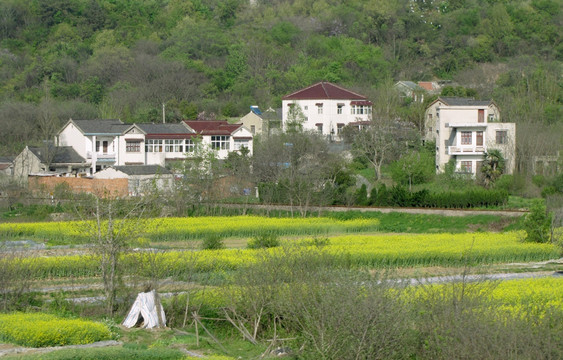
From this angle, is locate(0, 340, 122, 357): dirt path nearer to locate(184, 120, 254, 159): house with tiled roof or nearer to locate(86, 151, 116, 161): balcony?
locate(86, 151, 116, 161): balcony

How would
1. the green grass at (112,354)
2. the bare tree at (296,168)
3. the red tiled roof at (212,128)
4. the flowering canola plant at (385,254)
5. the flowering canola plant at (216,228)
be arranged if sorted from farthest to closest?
1. the red tiled roof at (212,128)
2. the bare tree at (296,168)
3. the flowering canola plant at (216,228)
4. the flowering canola plant at (385,254)
5. the green grass at (112,354)

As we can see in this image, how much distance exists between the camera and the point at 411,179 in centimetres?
4697

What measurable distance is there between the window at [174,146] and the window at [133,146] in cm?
166

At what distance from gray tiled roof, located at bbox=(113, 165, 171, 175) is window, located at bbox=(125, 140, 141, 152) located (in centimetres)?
421

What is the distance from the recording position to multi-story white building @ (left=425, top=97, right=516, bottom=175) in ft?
162

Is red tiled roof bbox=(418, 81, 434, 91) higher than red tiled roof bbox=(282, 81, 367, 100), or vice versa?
red tiled roof bbox=(418, 81, 434, 91)

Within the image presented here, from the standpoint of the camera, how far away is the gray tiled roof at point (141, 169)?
154 ft

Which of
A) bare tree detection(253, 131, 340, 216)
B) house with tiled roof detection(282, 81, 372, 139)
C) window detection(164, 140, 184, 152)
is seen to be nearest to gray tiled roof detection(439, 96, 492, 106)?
bare tree detection(253, 131, 340, 216)

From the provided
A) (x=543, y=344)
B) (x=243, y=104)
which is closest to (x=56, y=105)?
(x=243, y=104)

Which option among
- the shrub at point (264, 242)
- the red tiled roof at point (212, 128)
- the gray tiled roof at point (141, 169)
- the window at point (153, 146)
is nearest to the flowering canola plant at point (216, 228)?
the shrub at point (264, 242)

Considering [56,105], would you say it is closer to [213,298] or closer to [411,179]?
[411,179]

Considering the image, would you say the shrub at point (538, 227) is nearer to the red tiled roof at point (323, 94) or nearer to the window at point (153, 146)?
the window at point (153, 146)

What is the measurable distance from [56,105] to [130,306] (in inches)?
1906

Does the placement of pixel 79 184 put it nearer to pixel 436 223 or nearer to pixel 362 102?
pixel 436 223
